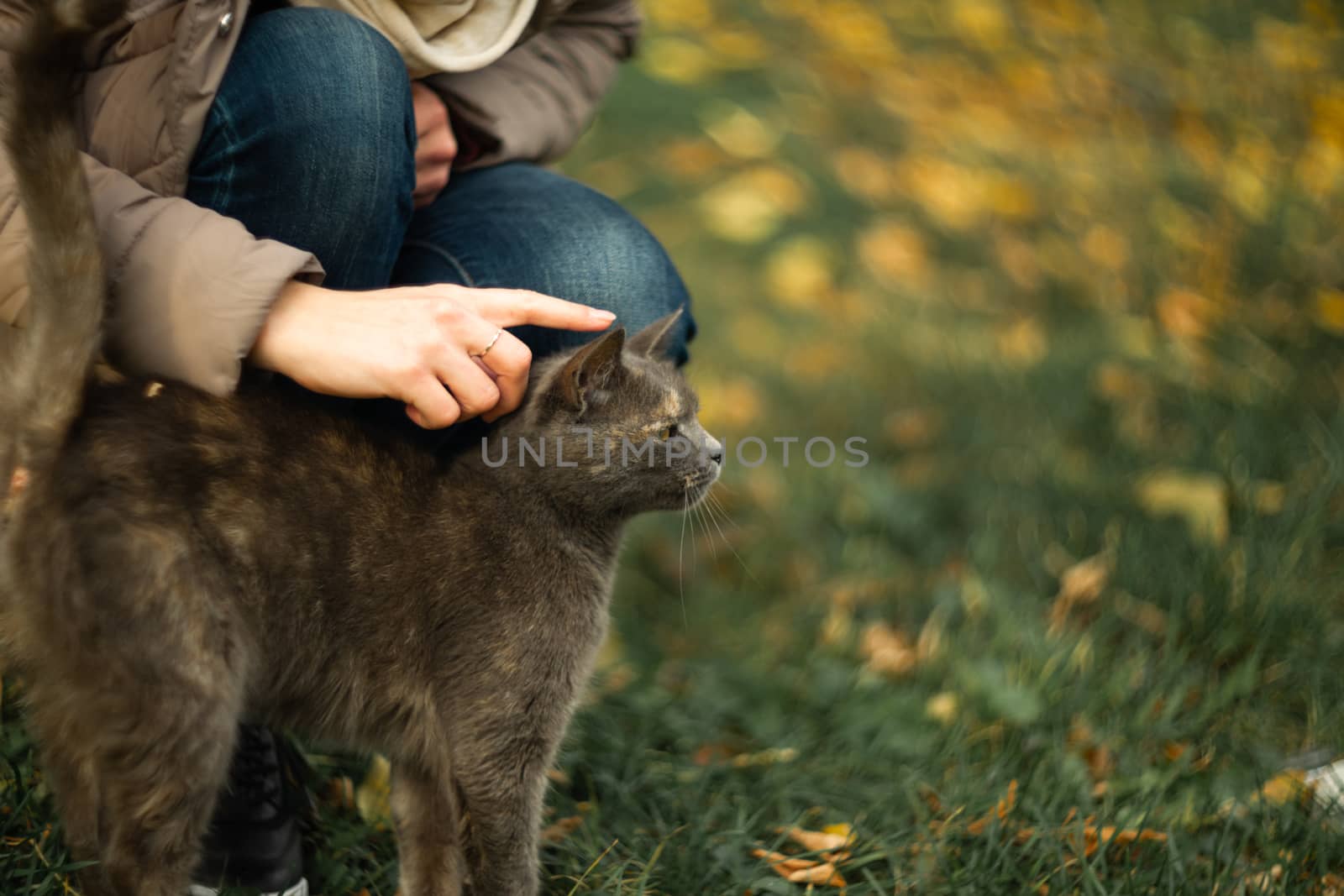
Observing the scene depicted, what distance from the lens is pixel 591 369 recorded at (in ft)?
5.52

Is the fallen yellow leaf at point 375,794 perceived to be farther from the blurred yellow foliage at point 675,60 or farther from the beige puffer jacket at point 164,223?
the blurred yellow foliage at point 675,60

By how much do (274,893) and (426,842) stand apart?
8.9 inches

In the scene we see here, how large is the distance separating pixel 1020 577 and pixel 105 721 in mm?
2008

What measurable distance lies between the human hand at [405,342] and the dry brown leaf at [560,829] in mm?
753

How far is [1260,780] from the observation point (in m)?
1.92

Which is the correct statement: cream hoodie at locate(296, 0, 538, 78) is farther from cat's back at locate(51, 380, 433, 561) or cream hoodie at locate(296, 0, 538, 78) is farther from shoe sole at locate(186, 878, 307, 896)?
shoe sole at locate(186, 878, 307, 896)

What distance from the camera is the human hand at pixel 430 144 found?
6.20 feet

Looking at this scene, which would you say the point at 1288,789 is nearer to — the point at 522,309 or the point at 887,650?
the point at 887,650

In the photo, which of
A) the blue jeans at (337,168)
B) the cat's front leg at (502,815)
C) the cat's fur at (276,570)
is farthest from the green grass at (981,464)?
the blue jeans at (337,168)

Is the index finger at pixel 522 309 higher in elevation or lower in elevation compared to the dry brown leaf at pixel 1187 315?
higher

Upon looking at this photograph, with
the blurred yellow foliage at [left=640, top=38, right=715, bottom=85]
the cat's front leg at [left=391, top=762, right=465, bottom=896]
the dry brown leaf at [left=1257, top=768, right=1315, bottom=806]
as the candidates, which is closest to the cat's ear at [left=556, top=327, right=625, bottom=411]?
the cat's front leg at [left=391, top=762, right=465, bottom=896]

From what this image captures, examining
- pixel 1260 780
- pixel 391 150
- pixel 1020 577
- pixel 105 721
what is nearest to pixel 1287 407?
pixel 1020 577

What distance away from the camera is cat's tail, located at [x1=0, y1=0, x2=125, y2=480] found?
126 cm

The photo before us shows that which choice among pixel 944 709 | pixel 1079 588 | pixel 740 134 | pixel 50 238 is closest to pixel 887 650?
pixel 944 709
